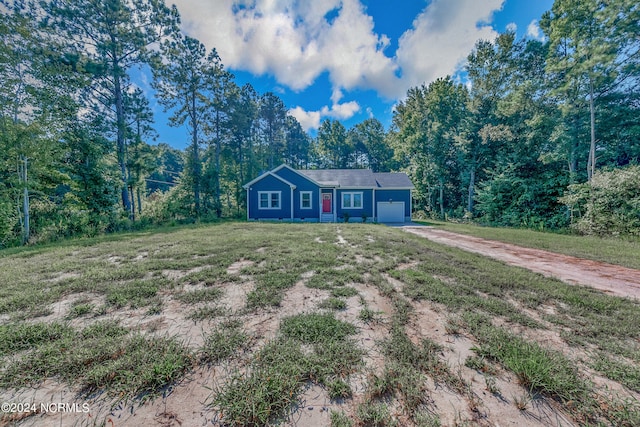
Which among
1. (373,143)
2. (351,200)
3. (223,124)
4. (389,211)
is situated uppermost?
(373,143)

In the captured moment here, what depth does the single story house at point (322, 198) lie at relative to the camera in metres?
15.8

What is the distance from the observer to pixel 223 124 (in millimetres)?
19422

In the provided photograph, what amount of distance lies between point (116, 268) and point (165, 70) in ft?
54.0

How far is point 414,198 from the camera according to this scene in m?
22.5

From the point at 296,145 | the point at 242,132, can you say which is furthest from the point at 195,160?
the point at 296,145

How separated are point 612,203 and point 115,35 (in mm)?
25534

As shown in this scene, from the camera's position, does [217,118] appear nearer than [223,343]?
No

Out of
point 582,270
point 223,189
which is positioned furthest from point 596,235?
point 223,189

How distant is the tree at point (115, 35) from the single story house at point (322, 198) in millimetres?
7643

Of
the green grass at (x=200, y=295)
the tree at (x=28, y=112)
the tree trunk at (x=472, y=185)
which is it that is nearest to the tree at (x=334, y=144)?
the tree trunk at (x=472, y=185)

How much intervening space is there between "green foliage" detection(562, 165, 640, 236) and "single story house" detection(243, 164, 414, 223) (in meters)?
8.48

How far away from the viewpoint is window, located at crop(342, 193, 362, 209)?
16344mm

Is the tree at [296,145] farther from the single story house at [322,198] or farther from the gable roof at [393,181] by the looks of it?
the gable roof at [393,181]

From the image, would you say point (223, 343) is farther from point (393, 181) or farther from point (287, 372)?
point (393, 181)
